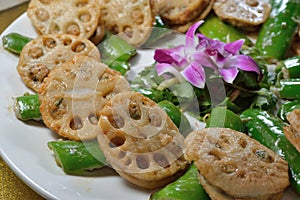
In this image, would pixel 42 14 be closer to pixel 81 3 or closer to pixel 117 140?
pixel 81 3

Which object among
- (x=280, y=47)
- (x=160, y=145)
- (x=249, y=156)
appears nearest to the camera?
(x=249, y=156)

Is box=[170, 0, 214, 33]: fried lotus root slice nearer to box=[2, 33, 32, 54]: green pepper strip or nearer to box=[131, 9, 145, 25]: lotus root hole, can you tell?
box=[131, 9, 145, 25]: lotus root hole

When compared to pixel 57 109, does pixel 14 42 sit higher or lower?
higher

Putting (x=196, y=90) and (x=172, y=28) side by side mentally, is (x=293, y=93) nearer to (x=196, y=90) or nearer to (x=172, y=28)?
(x=196, y=90)

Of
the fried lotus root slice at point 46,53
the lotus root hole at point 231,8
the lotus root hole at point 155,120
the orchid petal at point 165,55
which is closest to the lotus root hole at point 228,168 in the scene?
the lotus root hole at point 155,120

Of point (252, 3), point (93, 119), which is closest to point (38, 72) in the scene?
point (93, 119)

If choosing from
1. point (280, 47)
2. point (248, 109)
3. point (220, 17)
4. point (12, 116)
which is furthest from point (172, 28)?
point (12, 116)
